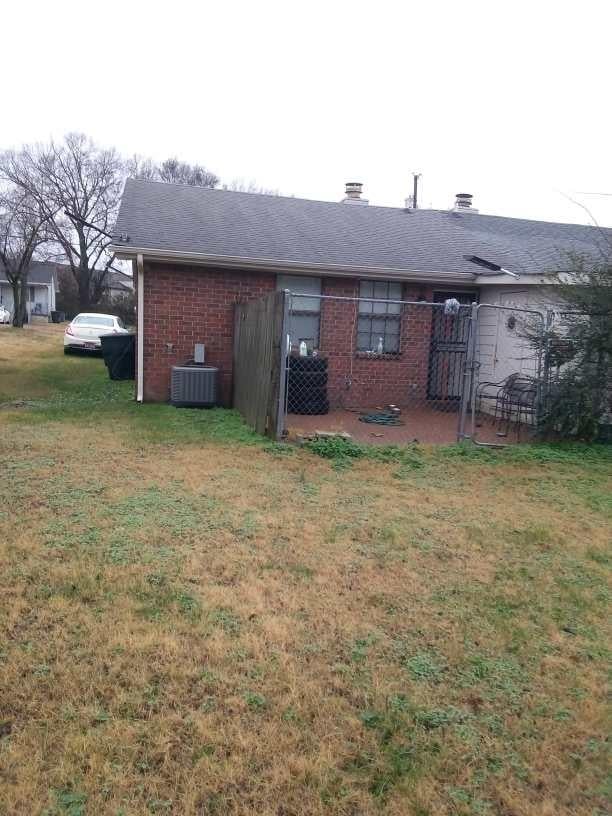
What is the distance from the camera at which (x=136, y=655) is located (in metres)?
3.12

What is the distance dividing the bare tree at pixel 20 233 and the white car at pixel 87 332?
55.7 feet

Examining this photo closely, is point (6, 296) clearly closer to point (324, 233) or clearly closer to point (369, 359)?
A: point (324, 233)

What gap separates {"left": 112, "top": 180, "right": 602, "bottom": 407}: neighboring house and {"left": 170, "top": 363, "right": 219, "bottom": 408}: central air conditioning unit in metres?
0.59

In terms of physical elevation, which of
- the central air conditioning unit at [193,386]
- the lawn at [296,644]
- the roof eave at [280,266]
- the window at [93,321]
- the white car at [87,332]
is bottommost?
the lawn at [296,644]

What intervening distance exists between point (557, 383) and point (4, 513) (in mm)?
6870

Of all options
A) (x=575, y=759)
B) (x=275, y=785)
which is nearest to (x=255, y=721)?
(x=275, y=785)

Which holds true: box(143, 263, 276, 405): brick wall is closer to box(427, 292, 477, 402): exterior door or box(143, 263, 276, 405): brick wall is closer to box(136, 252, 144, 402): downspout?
box(136, 252, 144, 402): downspout

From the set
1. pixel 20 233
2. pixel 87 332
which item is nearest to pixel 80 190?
pixel 20 233

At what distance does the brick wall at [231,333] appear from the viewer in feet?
35.1

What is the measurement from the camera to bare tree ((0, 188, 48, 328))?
117 ft

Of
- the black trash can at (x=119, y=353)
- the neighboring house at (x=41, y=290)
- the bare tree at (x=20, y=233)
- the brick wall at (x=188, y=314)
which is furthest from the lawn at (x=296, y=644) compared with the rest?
the neighboring house at (x=41, y=290)

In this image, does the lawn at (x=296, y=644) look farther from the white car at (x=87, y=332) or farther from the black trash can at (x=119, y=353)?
the white car at (x=87, y=332)

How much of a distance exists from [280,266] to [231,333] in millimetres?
1403

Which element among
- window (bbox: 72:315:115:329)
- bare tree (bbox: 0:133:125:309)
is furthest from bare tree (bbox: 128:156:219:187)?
window (bbox: 72:315:115:329)
